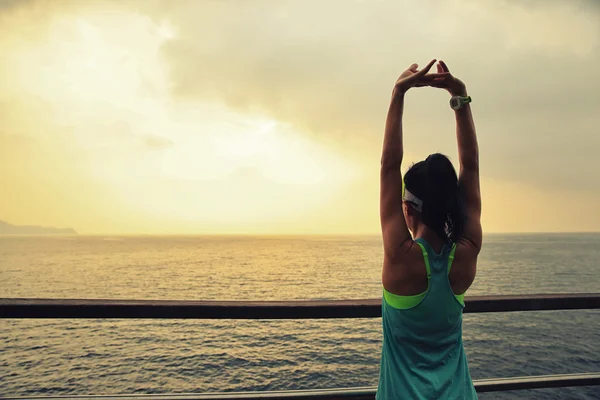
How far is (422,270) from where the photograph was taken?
53.3 inches

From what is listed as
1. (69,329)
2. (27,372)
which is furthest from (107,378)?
(69,329)

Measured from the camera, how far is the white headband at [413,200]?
4.85ft

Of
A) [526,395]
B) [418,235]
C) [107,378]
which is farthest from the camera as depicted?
[107,378]

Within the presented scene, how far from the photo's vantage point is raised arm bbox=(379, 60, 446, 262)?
4.42ft

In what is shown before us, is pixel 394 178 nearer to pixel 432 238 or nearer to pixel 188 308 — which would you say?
pixel 432 238

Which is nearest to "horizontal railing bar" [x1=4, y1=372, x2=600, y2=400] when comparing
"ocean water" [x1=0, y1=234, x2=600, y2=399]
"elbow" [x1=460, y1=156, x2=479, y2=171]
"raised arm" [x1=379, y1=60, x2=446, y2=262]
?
"raised arm" [x1=379, y1=60, x2=446, y2=262]

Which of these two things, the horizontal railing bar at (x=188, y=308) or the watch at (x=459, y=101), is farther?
the horizontal railing bar at (x=188, y=308)

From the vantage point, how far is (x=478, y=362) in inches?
846

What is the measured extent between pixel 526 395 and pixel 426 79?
18.8m

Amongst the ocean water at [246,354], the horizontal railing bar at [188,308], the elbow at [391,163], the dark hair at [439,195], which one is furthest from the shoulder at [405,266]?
the ocean water at [246,354]

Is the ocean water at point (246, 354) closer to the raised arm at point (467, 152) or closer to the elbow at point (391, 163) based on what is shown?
the raised arm at point (467, 152)

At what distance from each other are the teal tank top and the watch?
0.68 m

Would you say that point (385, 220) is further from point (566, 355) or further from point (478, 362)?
point (566, 355)

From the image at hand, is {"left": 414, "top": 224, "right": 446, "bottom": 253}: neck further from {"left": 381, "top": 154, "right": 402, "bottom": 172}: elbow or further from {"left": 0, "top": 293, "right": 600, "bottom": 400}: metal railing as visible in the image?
{"left": 0, "top": 293, "right": 600, "bottom": 400}: metal railing
